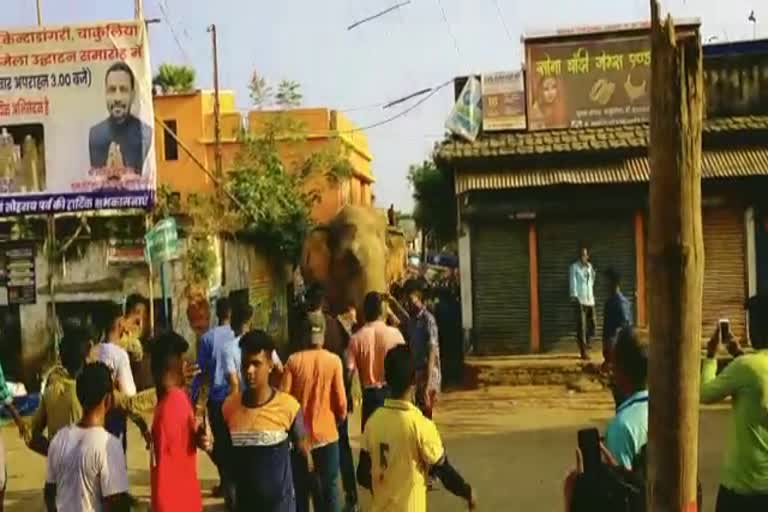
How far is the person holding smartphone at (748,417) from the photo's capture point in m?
5.33

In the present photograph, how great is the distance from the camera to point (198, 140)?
38.2 metres

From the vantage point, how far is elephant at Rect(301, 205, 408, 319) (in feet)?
48.5

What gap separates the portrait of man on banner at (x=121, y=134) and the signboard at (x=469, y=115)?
4585mm

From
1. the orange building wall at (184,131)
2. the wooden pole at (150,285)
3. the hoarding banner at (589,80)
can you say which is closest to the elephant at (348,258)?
the wooden pole at (150,285)

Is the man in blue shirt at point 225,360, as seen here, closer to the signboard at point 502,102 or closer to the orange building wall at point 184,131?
the signboard at point 502,102

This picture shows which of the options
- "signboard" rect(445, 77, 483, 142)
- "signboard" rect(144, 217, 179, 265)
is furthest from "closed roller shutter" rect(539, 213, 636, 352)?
→ "signboard" rect(144, 217, 179, 265)

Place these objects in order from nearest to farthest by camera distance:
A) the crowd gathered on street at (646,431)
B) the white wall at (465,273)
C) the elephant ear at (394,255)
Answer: the crowd gathered on street at (646,431) → the elephant ear at (394,255) → the white wall at (465,273)

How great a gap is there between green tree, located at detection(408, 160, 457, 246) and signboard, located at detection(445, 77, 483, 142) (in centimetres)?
1315

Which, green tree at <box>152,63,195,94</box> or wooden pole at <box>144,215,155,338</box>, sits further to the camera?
green tree at <box>152,63,195,94</box>

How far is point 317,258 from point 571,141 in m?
4.44

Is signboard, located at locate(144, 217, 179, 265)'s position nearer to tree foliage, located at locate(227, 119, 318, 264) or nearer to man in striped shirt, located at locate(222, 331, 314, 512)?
tree foliage, located at locate(227, 119, 318, 264)

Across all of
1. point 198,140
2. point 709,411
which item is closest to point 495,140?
point 709,411

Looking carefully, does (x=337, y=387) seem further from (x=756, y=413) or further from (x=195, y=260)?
(x=195, y=260)

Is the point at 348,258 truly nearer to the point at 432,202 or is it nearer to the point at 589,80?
the point at 589,80
